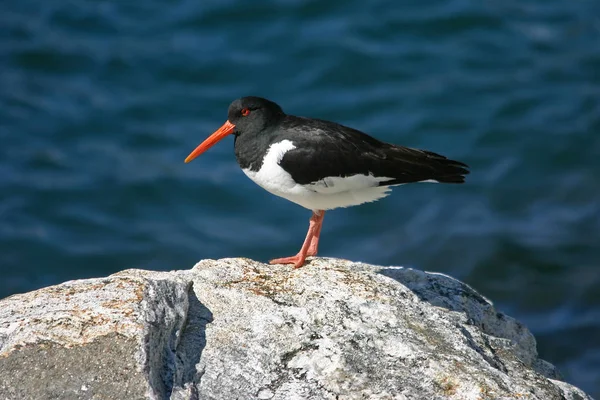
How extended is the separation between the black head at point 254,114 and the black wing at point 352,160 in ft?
0.97

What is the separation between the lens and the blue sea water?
475 inches

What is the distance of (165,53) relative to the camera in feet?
53.7

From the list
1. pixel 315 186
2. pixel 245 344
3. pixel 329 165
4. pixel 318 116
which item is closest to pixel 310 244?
pixel 315 186

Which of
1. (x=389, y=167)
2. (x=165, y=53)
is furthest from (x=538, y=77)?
(x=389, y=167)

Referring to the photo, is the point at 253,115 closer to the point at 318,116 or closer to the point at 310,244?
the point at 310,244

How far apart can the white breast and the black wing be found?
45 mm

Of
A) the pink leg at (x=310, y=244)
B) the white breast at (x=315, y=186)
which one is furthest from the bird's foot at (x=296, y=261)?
the white breast at (x=315, y=186)

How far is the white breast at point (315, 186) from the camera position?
6.72 meters

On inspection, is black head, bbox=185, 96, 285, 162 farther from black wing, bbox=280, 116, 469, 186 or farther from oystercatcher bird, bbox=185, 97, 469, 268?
black wing, bbox=280, 116, 469, 186

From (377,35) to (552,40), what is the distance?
A: 3465 millimetres

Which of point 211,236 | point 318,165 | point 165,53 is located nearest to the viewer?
point 318,165

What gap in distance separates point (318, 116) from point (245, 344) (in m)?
10.5

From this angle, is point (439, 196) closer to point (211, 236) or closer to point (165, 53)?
point (211, 236)

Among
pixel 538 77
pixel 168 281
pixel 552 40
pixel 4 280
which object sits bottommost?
pixel 168 281
